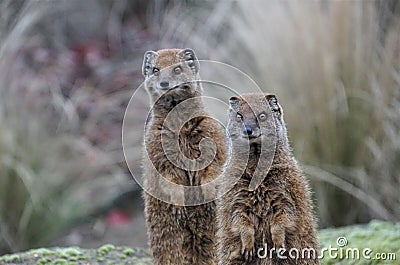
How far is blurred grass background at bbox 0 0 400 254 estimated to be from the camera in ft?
23.2

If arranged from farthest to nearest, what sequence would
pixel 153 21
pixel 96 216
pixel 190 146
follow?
pixel 153 21, pixel 96 216, pixel 190 146

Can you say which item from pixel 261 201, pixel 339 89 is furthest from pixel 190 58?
pixel 339 89

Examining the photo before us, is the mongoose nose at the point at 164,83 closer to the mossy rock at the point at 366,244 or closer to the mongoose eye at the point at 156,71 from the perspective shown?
the mongoose eye at the point at 156,71

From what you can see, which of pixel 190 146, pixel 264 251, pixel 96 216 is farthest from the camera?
pixel 96 216

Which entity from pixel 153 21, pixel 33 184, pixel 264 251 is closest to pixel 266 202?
pixel 264 251

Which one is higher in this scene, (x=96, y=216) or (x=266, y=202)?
(x=266, y=202)

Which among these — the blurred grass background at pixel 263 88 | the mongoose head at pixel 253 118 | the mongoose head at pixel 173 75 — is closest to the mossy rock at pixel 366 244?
the mongoose head at pixel 173 75

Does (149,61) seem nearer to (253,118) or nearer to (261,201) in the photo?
(253,118)

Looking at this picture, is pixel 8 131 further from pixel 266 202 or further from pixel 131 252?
pixel 266 202

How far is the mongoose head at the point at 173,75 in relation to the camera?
3.75 meters

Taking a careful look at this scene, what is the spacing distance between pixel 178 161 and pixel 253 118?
742 mm

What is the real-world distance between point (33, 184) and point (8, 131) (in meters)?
0.57

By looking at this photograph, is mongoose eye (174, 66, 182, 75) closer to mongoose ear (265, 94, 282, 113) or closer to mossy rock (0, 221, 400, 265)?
mongoose ear (265, 94, 282, 113)

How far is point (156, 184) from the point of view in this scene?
386 centimetres
